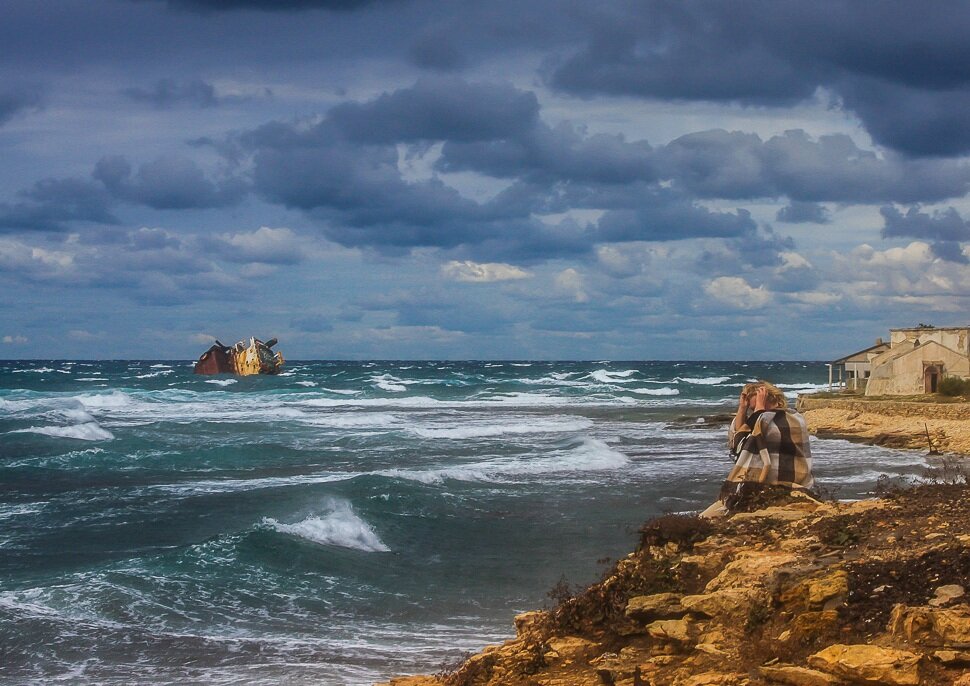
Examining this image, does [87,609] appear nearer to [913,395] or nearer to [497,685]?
[497,685]

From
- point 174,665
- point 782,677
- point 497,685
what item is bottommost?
point 174,665

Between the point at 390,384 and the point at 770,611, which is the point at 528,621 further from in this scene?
the point at 390,384

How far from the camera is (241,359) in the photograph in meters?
108

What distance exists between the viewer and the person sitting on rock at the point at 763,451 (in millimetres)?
8773

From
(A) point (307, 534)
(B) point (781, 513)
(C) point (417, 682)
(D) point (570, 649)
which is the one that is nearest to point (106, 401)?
(A) point (307, 534)

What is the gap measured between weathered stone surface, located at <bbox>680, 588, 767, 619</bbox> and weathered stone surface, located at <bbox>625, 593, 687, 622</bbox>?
0.30ft

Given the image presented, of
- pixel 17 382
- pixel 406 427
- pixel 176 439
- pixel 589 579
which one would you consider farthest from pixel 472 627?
pixel 17 382

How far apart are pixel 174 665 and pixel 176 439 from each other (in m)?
27.3

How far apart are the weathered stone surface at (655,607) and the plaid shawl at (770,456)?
8.00ft

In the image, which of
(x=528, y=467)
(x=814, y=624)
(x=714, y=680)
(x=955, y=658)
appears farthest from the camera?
(x=528, y=467)

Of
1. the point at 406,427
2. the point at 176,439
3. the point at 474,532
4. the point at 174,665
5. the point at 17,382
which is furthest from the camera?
the point at 17,382

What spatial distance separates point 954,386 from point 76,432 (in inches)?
1309

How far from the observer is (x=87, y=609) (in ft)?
40.8

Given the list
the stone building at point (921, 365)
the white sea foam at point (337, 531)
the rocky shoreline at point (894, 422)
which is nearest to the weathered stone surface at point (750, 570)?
the white sea foam at point (337, 531)
